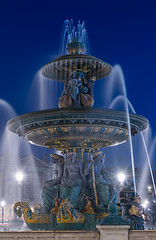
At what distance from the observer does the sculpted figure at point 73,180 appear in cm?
1051

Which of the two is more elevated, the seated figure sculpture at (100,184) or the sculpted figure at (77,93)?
the sculpted figure at (77,93)

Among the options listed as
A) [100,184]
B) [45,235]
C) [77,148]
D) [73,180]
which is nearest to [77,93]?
[77,148]

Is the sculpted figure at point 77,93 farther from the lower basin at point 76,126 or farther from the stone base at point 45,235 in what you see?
the stone base at point 45,235

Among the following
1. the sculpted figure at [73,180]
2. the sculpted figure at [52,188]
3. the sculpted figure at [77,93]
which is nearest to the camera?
the sculpted figure at [73,180]

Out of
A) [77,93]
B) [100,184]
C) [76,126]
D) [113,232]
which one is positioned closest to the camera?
[113,232]

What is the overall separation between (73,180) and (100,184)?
0.75 metres

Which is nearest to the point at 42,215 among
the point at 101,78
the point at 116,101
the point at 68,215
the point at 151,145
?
the point at 68,215

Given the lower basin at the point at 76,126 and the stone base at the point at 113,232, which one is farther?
the lower basin at the point at 76,126

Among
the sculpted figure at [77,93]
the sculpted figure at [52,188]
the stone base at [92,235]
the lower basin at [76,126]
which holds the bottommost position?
the stone base at [92,235]

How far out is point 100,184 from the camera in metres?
10.7

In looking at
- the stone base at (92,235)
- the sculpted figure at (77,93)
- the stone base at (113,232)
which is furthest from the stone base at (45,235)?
the sculpted figure at (77,93)

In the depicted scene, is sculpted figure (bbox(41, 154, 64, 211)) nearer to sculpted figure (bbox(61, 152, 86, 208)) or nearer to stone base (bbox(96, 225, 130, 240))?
sculpted figure (bbox(61, 152, 86, 208))

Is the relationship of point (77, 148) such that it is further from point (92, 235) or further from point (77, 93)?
point (92, 235)

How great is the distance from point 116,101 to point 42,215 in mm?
6847
